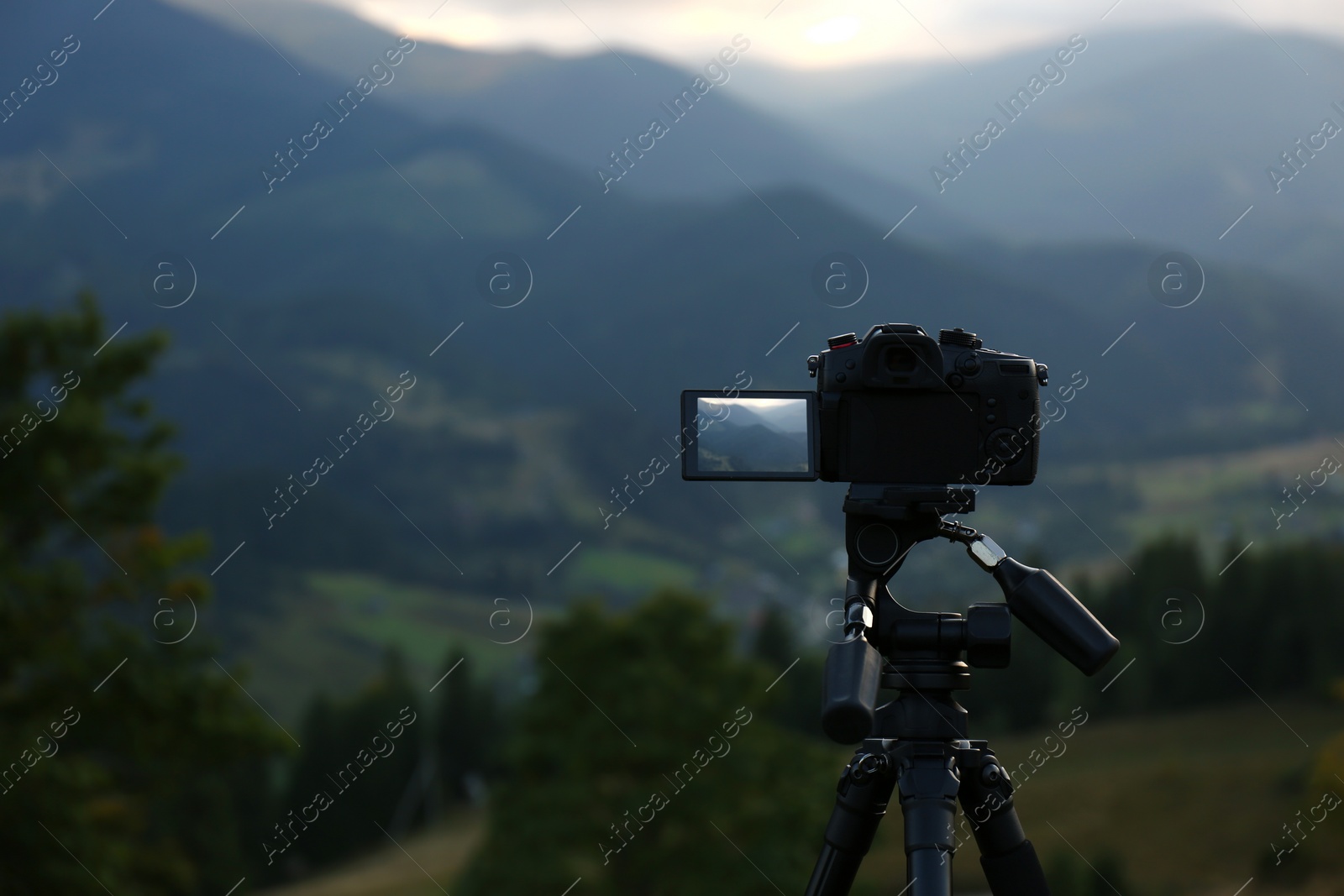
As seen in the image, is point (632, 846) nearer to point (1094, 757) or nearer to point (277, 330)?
point (1094, 757)

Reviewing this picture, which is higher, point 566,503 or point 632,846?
point 566,503

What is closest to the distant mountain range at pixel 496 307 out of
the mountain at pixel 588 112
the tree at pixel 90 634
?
the mountain at pixel 588 112

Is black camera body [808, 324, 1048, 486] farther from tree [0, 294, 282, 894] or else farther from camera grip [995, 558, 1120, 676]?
tree [0, 294, 282, 894]

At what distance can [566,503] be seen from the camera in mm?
100125

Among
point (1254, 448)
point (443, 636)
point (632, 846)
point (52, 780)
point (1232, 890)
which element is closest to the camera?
point (52, 780)

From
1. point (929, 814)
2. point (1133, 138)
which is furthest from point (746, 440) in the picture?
point (1133, 138)

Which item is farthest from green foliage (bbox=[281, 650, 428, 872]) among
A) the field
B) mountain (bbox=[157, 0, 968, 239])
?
mountain (bbox=[157, 0, 968, 239])

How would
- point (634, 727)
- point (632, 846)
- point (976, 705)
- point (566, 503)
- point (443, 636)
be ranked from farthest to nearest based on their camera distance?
1. point (566, 503)
2. point (443, 636)
3. point (976, 705)
4. point (632, 846)
5. point (634, 727)

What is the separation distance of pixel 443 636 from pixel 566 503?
25277mm

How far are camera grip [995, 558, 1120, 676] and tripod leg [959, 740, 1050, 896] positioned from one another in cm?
36

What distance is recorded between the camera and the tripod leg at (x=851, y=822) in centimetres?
230

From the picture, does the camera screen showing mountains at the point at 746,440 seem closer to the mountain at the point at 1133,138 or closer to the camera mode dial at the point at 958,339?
the camera mode dial at the point at 958,339

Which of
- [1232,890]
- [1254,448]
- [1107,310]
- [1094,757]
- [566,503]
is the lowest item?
[1232,890]

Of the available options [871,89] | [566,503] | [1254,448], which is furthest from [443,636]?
[871,89]
